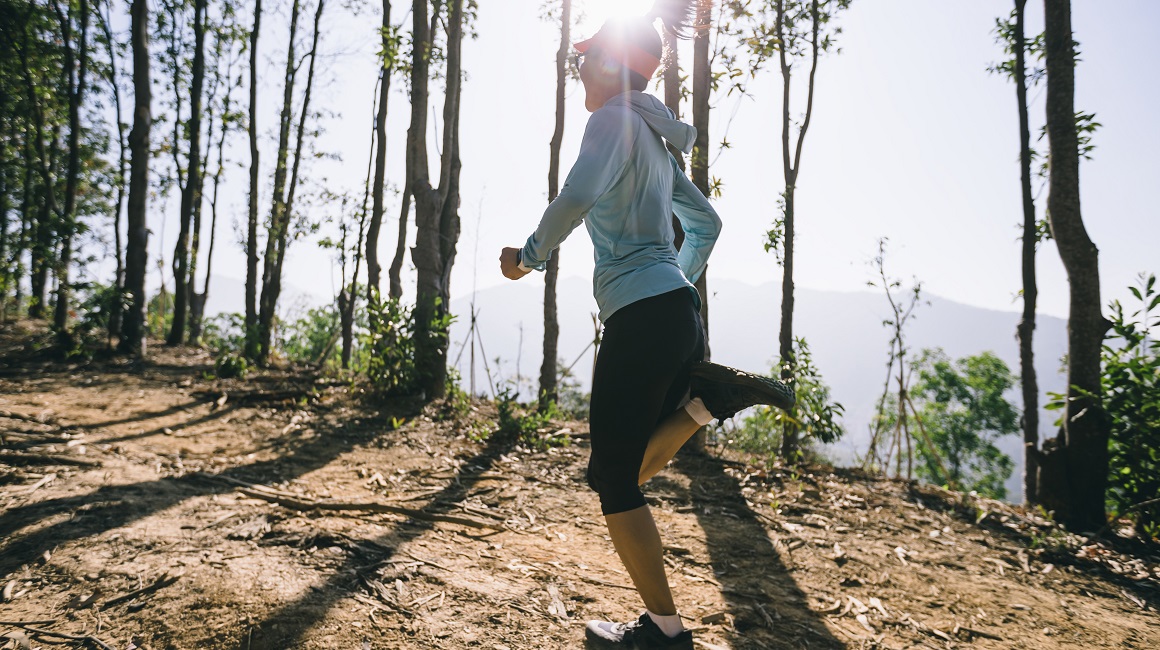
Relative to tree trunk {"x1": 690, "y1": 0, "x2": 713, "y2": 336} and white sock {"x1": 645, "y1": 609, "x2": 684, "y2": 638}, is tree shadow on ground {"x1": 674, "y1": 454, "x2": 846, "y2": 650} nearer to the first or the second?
white sock {"x1": 645, "y1": 609, "x2": 684, "y2": 638}

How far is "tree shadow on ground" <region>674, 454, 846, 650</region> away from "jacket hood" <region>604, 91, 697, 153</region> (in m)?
2.10

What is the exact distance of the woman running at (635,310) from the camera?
1.86 metres

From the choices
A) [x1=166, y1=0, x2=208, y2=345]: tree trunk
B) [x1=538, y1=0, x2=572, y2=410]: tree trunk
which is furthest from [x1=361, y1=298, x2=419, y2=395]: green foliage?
[x1=166, y1=0, x2=208, y2=345]: tree trunk

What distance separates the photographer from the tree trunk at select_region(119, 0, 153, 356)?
8555mm

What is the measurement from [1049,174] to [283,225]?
1319cm

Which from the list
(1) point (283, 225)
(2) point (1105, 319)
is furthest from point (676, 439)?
(1) point (283, 225)

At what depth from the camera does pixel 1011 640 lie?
2729 mm

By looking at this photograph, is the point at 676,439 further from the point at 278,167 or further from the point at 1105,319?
the point at 278,167

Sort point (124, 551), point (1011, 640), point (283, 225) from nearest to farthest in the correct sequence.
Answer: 1. point (124, 551)
2. point (1011, 640)
3. point (283, 225)

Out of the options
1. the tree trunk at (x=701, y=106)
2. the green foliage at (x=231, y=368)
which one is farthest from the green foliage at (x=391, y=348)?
the tree trunk at (x=701, y=106)

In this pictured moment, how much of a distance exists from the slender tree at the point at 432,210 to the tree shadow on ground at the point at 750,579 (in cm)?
353

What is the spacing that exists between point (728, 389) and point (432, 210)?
19.1 feet

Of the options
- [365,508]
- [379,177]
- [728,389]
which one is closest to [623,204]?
[728,389]

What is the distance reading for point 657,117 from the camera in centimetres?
206
